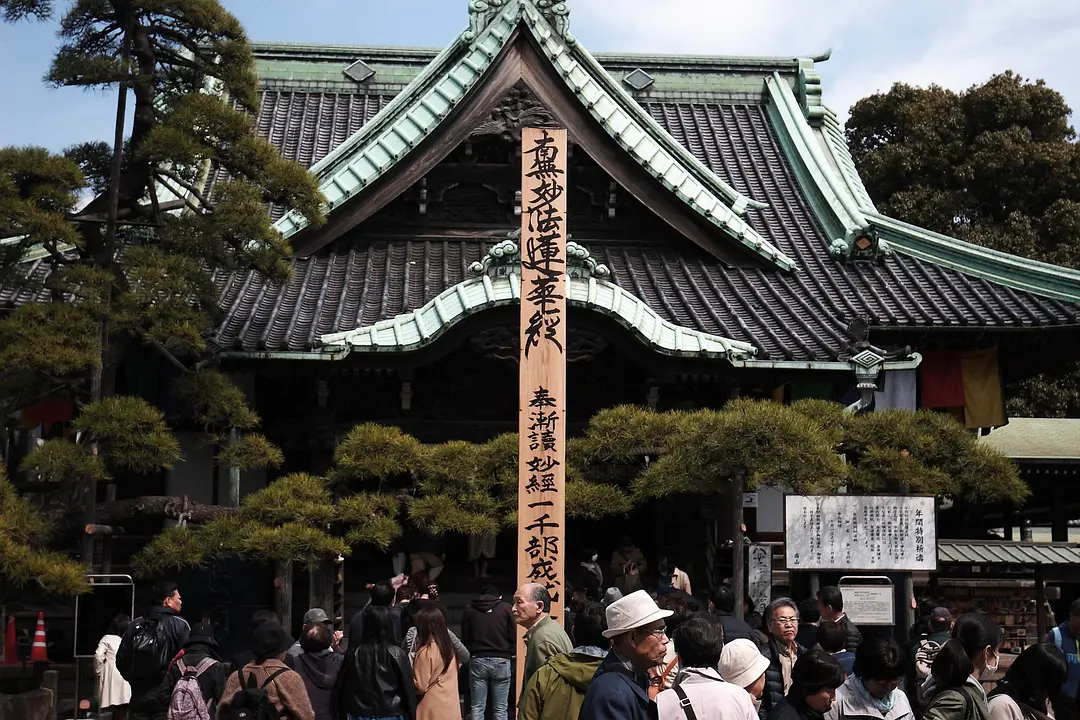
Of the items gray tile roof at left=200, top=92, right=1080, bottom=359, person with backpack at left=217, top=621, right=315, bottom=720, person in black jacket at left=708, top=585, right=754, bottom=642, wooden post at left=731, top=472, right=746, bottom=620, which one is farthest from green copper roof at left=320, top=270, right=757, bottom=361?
person with backpack at left=217, top=621, right=315, bottom=720

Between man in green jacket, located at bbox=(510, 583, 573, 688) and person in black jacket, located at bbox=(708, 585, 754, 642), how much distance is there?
3.07 ft

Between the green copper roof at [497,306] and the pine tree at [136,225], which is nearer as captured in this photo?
the pine tree at [136,225]

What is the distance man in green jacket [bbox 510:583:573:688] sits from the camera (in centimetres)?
744

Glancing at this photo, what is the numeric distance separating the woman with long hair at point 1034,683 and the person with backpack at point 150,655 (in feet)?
16.6

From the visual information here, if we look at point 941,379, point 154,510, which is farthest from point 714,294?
A: point 154,510

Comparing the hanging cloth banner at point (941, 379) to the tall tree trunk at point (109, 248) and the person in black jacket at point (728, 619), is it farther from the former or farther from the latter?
the tall tree trunk at point (109, 248)

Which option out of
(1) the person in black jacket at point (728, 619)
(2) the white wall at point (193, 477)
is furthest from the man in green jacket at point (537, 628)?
(2) the white wall at point (193, 477)

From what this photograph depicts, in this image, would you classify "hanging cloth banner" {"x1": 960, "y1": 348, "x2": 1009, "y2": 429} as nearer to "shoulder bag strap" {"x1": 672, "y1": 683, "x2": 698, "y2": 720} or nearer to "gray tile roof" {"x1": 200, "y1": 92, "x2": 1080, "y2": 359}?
"gray tile roof" {"x1": 200, "y1": 92, "x2": 1080, "y2": 359}

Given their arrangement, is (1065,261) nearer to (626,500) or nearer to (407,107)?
(407,107)

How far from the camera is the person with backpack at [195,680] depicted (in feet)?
27.0

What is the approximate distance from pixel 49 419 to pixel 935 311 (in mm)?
10369

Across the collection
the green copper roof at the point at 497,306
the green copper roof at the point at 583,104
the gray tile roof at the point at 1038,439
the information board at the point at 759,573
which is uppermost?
the green copper roof at the point at 583,104

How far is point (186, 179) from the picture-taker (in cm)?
1331

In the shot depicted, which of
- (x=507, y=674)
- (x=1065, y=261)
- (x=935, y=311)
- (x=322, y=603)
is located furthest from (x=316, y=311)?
(x=1065, y=261)
